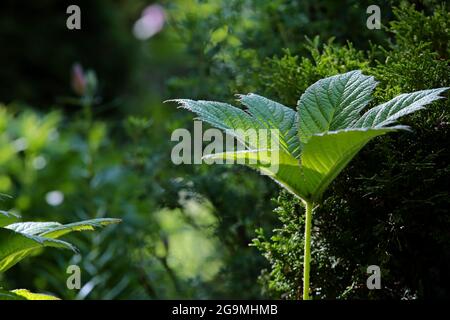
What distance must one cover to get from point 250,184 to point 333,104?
101cm

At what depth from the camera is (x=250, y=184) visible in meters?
2.40

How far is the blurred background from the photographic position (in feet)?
5.08

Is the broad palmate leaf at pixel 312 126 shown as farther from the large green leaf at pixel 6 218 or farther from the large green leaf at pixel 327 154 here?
the large green leaf at pixel 6 218


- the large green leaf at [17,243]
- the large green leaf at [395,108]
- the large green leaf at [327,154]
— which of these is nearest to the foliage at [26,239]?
the large green leaf at [17,243]

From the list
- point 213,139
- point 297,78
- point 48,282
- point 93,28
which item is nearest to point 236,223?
point 213,139

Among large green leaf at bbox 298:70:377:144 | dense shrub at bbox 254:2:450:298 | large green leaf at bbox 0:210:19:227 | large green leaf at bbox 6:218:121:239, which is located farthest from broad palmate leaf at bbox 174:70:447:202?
large green leaf at bbox 0:210:19:227

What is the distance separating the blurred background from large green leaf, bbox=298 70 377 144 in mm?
161

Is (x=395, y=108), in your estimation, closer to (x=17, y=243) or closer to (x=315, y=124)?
(x=315, y=124)

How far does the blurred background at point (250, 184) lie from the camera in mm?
1550

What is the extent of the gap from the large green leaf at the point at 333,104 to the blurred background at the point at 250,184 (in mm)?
161

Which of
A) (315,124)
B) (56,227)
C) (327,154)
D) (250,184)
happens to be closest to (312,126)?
(315,124)

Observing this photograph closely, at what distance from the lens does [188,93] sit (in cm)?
266

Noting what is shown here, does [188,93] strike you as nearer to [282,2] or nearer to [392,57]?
[282,2]

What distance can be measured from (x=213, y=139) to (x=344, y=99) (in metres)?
0.97
